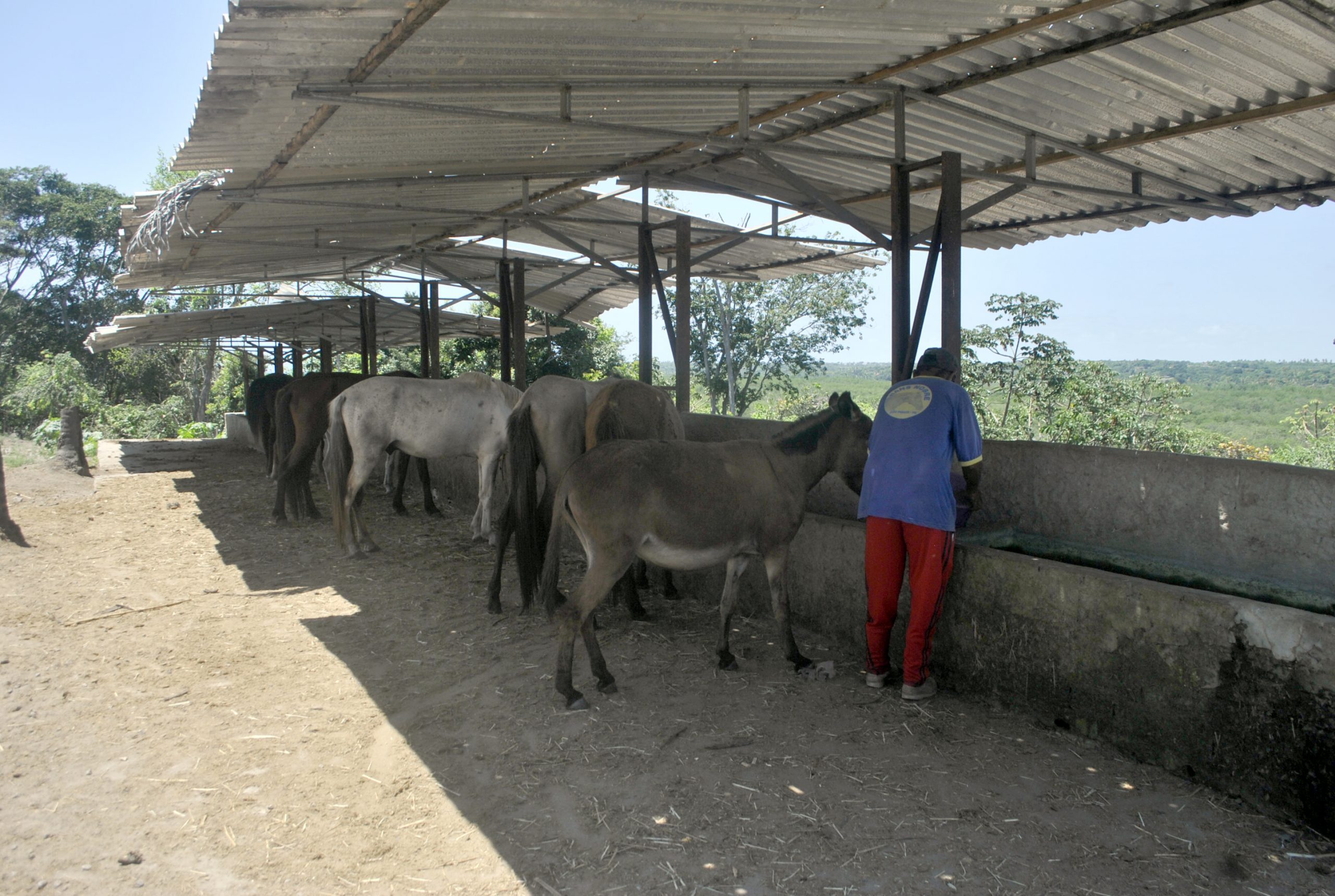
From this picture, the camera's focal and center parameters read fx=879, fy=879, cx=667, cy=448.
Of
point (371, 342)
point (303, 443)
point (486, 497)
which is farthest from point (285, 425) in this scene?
point (371, 342)

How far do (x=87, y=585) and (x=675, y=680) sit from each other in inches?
189

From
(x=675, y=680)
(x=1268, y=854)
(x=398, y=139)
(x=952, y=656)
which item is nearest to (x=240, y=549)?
(x=398, y=139)

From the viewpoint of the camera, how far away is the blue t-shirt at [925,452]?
4.21m

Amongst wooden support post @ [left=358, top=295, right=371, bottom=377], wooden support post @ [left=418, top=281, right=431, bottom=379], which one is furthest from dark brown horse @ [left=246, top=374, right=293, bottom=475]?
wooden support post @ [left=418, top=281, right=431, bottom=379]

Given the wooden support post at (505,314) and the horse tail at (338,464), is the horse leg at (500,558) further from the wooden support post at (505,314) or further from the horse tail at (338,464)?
the wooden support post at (505,314)

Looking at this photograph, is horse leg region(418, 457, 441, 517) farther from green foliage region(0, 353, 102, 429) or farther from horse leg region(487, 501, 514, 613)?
green foliage region(0, 353, 102, 429)

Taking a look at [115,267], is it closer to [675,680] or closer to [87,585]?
[87,585]

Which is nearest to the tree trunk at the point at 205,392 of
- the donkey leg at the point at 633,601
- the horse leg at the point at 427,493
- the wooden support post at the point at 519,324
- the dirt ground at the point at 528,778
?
the wooden support post at the point at 519,324

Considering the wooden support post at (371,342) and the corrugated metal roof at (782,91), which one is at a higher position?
the corrugated metal roof at (782,91)

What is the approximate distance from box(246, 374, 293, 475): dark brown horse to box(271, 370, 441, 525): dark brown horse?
7.00 ft

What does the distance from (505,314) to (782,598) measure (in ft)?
26.8

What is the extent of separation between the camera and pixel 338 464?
797cm

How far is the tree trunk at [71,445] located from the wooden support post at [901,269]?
13.8 m

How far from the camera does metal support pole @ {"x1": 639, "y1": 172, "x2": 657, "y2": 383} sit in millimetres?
9031
